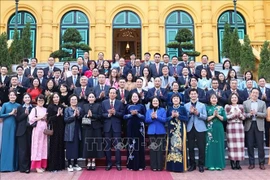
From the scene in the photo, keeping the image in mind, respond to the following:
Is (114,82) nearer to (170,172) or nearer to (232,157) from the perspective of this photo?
(170,172)

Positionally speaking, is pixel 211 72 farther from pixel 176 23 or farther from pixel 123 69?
pixel 176 23

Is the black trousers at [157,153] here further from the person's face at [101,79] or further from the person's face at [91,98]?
the person's face at [101,79]

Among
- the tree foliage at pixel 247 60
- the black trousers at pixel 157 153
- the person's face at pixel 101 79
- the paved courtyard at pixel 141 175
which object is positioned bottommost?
the paved courtyard at pixel 141 175

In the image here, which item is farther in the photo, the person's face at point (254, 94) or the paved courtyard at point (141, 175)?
the person's face at point (254, 94)

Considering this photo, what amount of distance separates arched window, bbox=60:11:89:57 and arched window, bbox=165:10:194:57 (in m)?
5.46

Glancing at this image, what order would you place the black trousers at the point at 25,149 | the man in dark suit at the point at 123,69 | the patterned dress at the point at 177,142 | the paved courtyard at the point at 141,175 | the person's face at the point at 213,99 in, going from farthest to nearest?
1. the man in dark suit at the point at 123,69
2. the person's face at the point at 213,99
3. the black trousers at the point at 25,149
4. the patterned dress at the point at 177,142
5. the paved courtyard at the point at 141,175

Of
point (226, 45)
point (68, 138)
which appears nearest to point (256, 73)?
point (226, 45)

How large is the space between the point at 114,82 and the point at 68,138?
2572mm

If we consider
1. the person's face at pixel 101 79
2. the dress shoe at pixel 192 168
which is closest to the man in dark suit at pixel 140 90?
the person's face at pixel 101 79

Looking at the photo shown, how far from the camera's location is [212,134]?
26.4 feet

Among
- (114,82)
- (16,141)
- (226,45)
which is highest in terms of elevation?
(226,45)

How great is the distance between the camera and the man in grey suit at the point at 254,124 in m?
8.09

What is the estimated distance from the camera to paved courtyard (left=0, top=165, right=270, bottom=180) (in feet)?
23.3

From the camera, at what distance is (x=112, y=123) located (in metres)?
8.09
